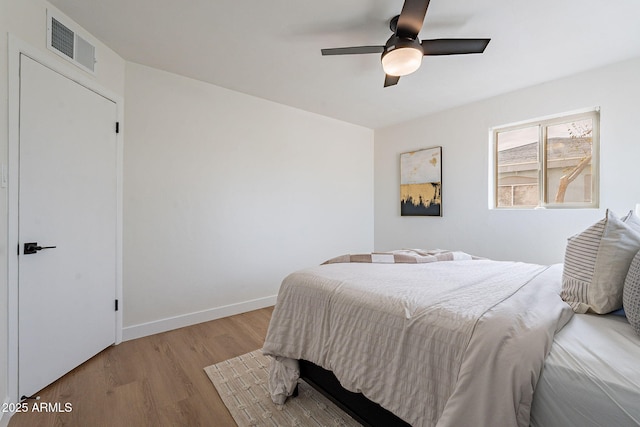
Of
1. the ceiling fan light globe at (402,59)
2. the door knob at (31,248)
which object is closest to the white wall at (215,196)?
the door knob at (31,248)

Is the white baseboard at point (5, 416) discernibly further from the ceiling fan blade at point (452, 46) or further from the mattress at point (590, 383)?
the ceiling fan blade at point (452, 46)

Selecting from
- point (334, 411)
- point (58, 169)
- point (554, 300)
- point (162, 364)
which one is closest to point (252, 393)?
point (334, 411)

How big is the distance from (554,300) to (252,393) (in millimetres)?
1737

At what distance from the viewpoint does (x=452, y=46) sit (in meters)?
1.90

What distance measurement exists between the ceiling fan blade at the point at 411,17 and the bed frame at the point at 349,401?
80.9 inches

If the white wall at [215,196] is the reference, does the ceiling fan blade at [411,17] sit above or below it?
above

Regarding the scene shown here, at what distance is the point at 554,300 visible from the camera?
1.19 meters

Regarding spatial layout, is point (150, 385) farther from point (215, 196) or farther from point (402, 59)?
point (402, 59)

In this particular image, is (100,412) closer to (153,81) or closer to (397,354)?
(397,354)

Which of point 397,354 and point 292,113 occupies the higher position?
point 292,113

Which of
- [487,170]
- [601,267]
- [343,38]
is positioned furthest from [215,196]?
[487,170]

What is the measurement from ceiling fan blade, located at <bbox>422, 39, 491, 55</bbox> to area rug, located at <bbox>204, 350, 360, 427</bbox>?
243 centimetres

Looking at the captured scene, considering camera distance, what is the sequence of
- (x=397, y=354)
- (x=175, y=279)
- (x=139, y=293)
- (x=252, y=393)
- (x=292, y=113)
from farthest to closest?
(x=292, y=113)
(x=175, y=279)
(x=139, y=293)
(x=252, y=393)
(x=397, y=354)

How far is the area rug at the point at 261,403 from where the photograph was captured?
1.53m
